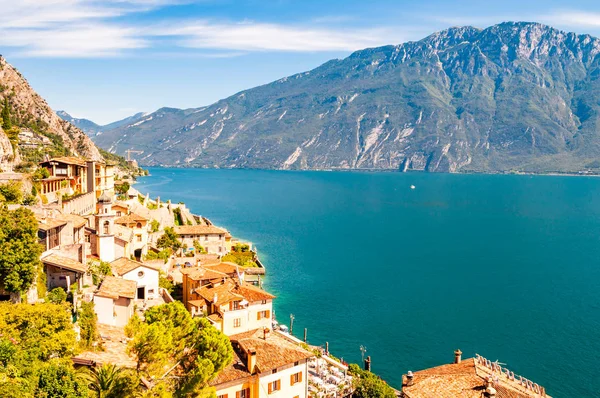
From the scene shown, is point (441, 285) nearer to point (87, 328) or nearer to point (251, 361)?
point (251, 361)

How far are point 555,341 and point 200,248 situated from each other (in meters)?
44.8

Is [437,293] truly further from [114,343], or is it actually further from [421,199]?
[421,199]

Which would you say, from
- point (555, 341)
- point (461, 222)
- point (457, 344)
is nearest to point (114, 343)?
point (457, 344)

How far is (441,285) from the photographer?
7312cm

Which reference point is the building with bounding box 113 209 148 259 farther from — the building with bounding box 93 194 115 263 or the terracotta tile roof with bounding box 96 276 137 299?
the terracotta tile roof with bounding box 96 276 137 299

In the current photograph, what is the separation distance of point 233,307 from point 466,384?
56.8ft

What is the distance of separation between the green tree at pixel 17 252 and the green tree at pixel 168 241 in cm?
3330

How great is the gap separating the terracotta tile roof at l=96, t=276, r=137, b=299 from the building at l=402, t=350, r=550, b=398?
18.8m

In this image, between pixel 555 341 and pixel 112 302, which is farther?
pixel 555 341

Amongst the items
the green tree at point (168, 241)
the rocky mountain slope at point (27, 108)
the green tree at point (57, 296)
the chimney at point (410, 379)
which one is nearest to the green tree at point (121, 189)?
the green tree at point (168, 241)

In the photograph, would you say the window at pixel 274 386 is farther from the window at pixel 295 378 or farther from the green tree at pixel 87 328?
the green tree at pixel 87 328

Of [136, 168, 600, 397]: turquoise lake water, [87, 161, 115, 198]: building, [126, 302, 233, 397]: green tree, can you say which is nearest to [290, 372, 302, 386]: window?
[126, 302, 233, 397]: green tree

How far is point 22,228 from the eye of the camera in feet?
97.2

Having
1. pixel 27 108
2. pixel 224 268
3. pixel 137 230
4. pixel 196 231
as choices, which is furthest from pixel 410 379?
pixel 27 108
